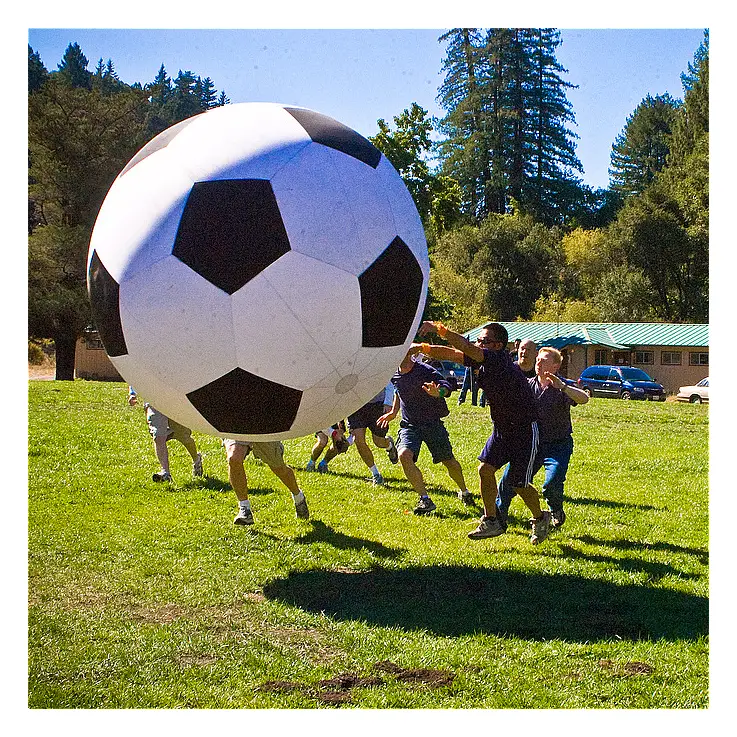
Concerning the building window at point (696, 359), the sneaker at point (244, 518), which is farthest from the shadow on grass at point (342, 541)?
the building window at point (696, 359)

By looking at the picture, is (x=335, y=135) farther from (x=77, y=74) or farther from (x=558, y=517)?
(x=77, y=74)

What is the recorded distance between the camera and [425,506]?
742 cm

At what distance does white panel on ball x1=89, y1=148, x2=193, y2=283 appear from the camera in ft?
13.2

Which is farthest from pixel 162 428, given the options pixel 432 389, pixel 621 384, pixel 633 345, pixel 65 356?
pixel 633 345

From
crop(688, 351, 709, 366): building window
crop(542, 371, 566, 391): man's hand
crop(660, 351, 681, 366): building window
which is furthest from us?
crop(660, 351, 681, 366): building window

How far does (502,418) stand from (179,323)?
2769 millimetres

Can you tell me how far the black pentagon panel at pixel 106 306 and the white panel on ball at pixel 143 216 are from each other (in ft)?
0.20

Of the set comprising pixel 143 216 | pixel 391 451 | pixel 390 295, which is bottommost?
pixel 391 451

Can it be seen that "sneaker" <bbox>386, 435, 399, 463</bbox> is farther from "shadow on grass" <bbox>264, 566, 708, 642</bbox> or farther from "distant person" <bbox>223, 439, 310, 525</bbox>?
"shadow on grass" <bbox>264, 566, 708, 642</bbox>

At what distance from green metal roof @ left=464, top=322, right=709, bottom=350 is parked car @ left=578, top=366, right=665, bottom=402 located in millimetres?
3511

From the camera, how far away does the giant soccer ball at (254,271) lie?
12.9ft

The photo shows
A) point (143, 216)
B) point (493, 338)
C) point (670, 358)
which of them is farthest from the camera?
point (670, 358)

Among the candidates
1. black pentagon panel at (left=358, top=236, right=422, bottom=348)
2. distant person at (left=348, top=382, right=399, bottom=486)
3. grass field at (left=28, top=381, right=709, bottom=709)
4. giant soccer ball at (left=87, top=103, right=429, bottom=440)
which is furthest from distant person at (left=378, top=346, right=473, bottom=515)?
giant soccer ball at (left=87, top=103, right=429, bottom=440)

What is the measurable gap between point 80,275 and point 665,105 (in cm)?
3053
